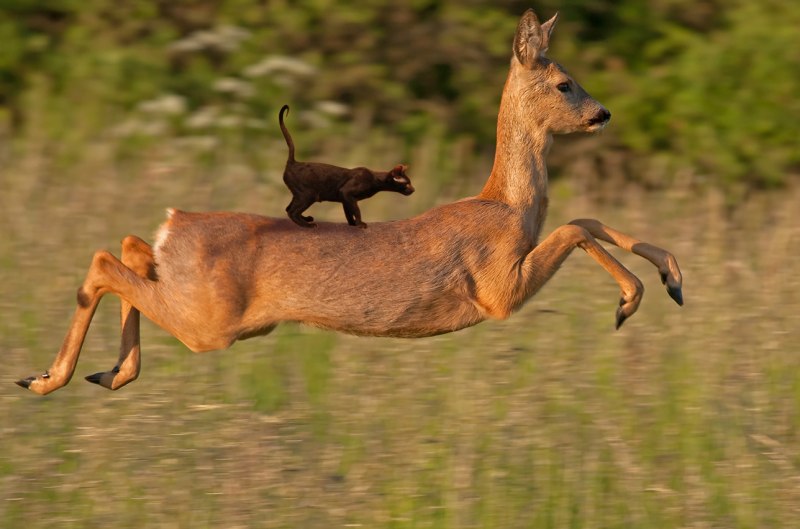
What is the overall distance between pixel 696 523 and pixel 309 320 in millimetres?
2181

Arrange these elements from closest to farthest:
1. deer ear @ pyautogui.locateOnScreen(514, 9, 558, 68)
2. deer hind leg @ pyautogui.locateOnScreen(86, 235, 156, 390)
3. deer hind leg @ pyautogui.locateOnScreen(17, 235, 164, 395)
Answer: deer ear @ pyautogui.locateOnScreen(514, 9, 558, 68)
deer hind leg @ pyautogui.locateOnScreen(17, 235, 164, 395)
deer hind leg @ pyautogui.locateOnScreen(86, 235, 156, 390)

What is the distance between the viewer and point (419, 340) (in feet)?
22.7

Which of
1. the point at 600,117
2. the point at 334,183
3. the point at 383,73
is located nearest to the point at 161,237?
the point at 334,183

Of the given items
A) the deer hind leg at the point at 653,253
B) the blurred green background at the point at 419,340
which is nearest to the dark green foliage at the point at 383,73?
the blurred green background at the point at 419,340

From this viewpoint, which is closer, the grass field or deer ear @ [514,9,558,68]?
deer ear @ [514,9,558,68]

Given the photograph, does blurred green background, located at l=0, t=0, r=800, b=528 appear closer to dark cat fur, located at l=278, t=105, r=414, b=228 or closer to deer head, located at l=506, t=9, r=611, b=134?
deer head, located at l=506, t=9, r=611, b=134

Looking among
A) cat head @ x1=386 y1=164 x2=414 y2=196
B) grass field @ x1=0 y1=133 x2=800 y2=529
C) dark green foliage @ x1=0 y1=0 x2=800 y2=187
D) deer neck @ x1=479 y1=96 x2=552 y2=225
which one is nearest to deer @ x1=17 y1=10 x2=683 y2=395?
deer neck @ x1=479 y1=96 x2=552 y2=225

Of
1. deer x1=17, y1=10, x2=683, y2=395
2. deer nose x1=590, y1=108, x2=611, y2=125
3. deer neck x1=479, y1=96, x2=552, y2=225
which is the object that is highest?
deer nose x1=590, y1=108, x2=611, y2=125

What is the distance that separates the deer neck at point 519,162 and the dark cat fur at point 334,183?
0.79 m

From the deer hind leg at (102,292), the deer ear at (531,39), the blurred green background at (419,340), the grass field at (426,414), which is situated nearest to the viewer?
the deer ear at (531,39)

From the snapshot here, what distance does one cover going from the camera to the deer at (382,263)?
4070 millimetres

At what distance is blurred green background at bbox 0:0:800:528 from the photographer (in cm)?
563

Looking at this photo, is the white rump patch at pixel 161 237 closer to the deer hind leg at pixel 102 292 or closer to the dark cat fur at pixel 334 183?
the deer hind leg at pixel 102 292

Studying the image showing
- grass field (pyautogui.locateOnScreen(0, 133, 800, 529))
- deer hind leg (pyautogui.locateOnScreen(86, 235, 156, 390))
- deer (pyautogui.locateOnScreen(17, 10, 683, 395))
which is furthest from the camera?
grass field (pyautogui.locateOnScreen(0, 133, 800, 529))
